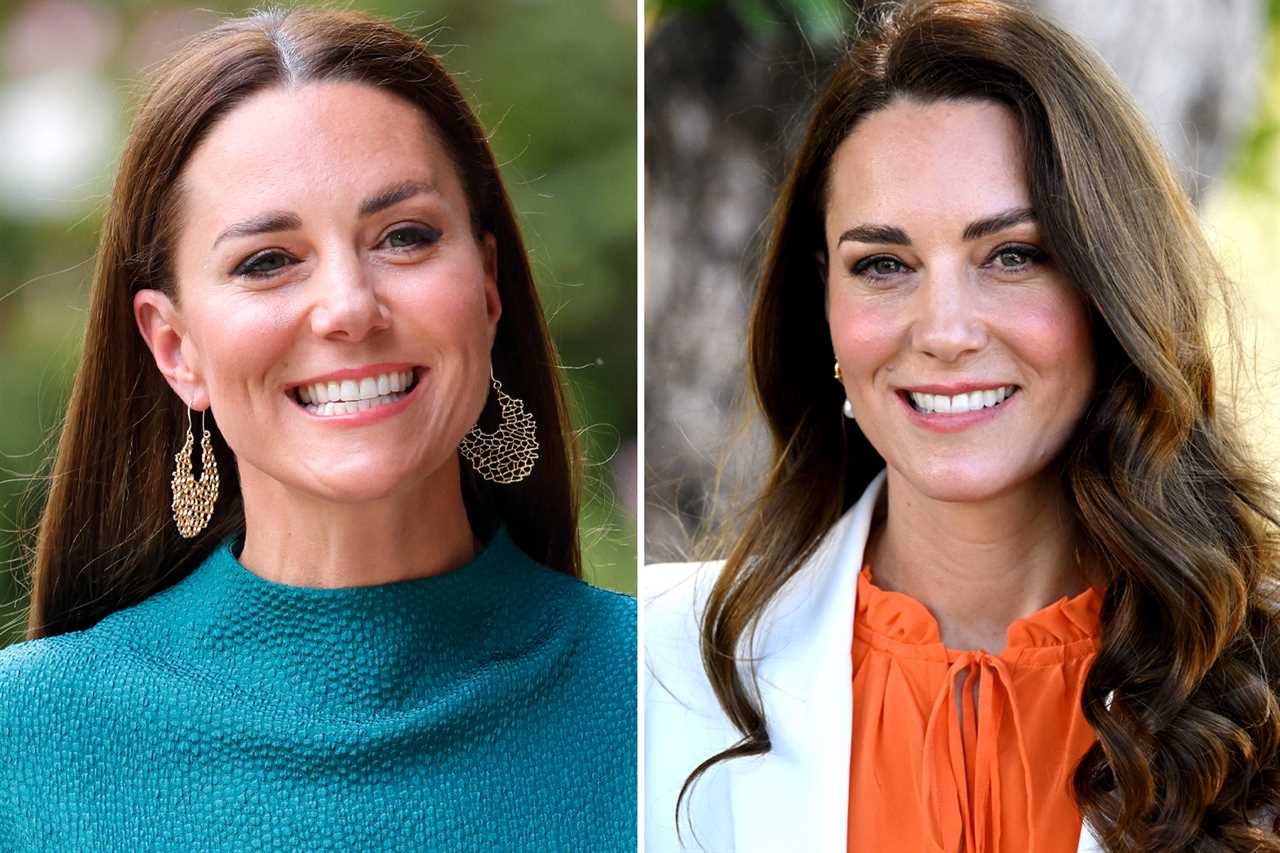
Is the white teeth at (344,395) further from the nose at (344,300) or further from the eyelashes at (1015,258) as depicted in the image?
the eyelashes at (1015,258)

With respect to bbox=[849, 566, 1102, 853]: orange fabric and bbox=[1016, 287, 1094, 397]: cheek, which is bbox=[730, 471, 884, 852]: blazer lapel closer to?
bbox=[849, 566, 1102, 853]: orange fabric

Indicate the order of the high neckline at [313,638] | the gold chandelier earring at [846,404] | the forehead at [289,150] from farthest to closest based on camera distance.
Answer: the gold chandelier earring at [846,404], the high neckline at [313,638], the forehead at [289,150]

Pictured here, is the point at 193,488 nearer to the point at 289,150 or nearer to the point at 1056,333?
the point at 289,150

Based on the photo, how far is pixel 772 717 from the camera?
1.87 metres

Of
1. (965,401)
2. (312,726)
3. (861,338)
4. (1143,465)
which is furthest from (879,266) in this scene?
(312,726)

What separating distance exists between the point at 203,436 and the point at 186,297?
163mm

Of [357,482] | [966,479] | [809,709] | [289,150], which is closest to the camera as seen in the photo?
[289,150]

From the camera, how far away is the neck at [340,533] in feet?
5.48

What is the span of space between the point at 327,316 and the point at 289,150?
18cm

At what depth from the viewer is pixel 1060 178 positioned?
1.67 metres

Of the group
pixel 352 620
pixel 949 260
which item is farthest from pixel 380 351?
pixel 949 260

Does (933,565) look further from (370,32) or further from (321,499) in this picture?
(370,32)

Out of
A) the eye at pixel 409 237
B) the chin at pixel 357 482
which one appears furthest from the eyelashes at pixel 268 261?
the chin at pixel 357 482

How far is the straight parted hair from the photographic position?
156 cm
